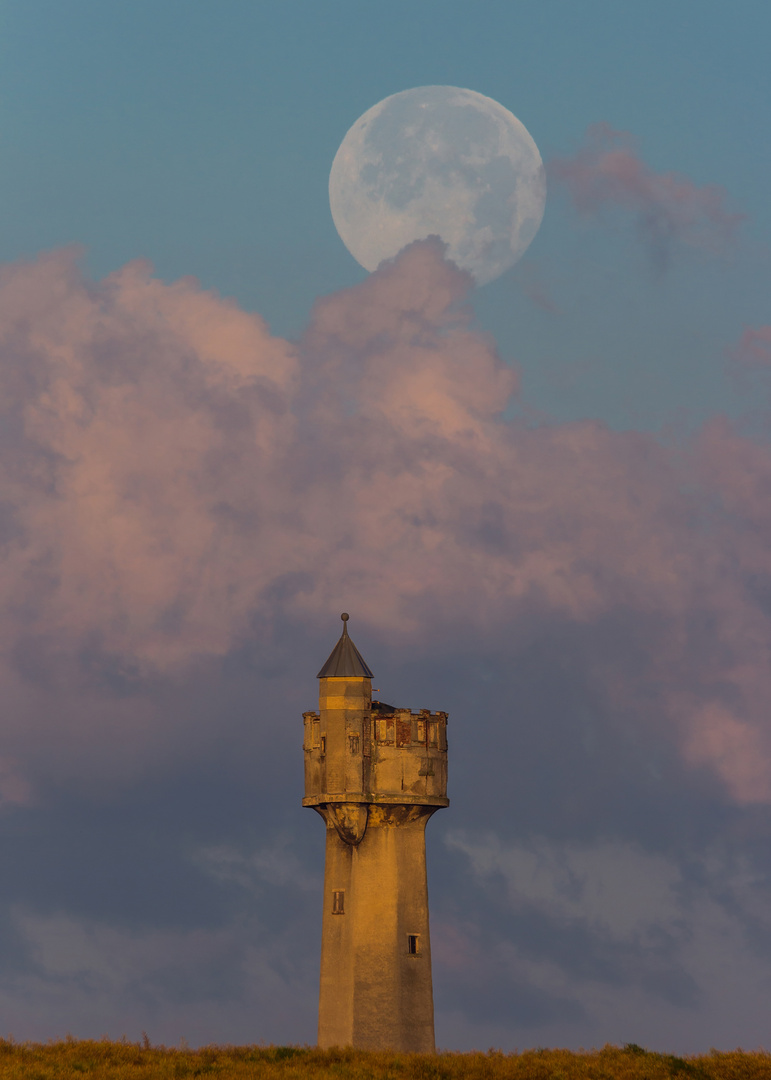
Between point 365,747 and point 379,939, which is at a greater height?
point 365,747

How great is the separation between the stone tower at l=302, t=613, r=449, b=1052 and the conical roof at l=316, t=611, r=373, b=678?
0.14 ft

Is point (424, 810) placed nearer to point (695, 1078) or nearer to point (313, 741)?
point (313, 741)

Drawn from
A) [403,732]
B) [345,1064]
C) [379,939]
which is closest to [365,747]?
[403,732]

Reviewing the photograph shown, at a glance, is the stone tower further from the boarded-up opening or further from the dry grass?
Result: the dry grass

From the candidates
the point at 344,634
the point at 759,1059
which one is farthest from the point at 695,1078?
the point at 344,634

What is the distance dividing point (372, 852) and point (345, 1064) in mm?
9699

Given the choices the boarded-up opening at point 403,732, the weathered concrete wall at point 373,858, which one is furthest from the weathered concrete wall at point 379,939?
the boarded-up opening at point 403,732

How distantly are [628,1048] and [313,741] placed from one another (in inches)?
698

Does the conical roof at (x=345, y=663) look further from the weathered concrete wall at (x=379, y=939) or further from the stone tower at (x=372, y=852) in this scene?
the weathered concrete wall at (x=379, y=939)

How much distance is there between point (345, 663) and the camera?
8031 cm

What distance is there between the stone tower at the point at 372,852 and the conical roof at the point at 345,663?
0.04m

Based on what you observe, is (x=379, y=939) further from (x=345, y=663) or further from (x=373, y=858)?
(x=345, y=663)

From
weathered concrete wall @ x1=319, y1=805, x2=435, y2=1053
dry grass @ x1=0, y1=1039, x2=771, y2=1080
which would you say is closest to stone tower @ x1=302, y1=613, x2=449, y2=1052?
weathered concrete wall @ x1=319, y1=805, x2=435, y2=1053

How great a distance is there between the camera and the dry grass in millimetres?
67750
